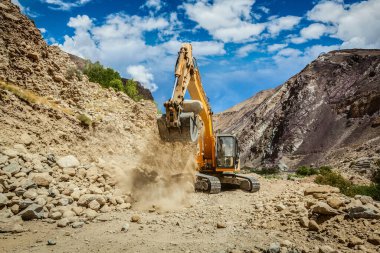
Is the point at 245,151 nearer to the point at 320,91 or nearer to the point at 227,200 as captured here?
the point at 320,91

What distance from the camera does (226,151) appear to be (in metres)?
12.5

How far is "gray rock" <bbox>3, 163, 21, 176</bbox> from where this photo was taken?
865 centimetres

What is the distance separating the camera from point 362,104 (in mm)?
41125

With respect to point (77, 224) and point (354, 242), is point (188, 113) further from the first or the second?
point (354, 242)

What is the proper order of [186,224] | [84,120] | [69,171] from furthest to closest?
[84,120] → [69,171] → [186,224]

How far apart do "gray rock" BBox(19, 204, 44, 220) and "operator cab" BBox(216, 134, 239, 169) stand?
6715mm

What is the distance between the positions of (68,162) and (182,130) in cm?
420

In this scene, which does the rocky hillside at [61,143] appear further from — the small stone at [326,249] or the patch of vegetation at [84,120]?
the small stone at [326,249]

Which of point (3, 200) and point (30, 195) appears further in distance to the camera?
point (30, 195)

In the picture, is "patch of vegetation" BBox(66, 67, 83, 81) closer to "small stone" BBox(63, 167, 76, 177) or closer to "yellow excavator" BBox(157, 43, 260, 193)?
"yellow excavator" BBox(157, 43, 260, 193)

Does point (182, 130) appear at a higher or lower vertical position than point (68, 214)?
higher

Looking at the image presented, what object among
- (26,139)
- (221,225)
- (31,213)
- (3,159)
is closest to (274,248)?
(221,225)

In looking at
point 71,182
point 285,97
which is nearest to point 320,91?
point 285,97

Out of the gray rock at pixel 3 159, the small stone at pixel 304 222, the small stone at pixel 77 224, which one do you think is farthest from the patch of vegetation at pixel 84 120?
the small stone at pixel 304 222
